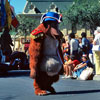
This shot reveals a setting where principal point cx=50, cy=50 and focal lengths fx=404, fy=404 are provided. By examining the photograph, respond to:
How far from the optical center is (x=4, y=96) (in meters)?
7.37

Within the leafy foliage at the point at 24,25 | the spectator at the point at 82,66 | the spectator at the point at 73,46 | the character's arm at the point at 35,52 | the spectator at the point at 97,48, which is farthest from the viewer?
the leafy foliage at the point at 24,25

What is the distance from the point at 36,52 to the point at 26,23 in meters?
65.3

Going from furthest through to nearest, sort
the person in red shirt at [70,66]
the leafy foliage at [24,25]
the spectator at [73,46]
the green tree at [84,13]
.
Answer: the leafy foliage at [24,25] < the green tree at [84,13] < the spectator at [73,46] < the person in red shirt at [70,66]

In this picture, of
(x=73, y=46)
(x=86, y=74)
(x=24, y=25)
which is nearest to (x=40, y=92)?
(x=86, y=74)

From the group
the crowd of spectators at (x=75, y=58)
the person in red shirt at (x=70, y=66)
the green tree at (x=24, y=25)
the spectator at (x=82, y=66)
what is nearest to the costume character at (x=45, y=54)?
the crowd of spectators at (x=75, y=58)

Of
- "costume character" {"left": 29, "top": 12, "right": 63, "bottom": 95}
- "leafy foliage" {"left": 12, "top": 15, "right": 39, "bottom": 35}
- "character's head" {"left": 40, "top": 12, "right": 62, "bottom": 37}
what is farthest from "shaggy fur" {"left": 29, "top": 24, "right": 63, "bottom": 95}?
"leafy foliage" {"left": 12, "top": 15, "right": 39, "bottom": 35}

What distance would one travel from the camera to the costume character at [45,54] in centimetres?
720

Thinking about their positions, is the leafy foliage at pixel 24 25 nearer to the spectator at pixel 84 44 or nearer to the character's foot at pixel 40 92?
the spectator at pixel 84 44

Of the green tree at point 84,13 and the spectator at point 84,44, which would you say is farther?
the green tree at point 84,13

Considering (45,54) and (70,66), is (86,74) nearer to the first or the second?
(70,66)

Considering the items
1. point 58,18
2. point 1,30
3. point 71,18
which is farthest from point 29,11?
point 58,18

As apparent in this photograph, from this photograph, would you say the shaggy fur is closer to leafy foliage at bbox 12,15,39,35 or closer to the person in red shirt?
the person in red shirt

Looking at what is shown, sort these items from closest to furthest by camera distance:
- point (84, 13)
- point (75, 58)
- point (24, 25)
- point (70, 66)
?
point (70, 66) < point (75, 58) < point (84, 13) < point (24, 25)

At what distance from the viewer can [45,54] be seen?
7.35 m
